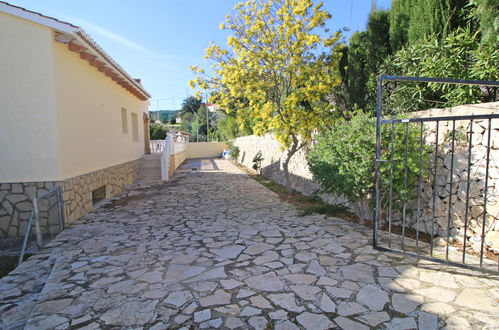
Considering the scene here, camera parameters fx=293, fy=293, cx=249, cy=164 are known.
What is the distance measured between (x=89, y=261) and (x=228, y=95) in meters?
5.83

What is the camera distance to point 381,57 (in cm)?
730

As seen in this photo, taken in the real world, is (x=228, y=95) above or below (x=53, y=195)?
above

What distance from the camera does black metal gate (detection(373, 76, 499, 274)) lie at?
379cm

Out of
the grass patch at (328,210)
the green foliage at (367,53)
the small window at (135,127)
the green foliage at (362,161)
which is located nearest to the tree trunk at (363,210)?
the green foliage at (362,161)

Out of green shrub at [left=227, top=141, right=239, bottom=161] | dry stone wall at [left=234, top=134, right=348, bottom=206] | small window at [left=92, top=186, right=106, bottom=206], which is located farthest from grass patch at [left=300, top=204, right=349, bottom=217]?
green shrub at [left=227, top=141, right=239, bottom=161]

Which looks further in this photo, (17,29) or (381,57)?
(381,57)

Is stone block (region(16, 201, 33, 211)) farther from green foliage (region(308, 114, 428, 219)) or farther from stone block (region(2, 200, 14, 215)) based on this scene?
green foliage (region(308, 114, 428, 219))

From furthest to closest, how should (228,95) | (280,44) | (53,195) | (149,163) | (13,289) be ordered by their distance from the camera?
1. (149,163)
2. (228,95)
3. (280,44)
4. (53,195)
5. (13,289)

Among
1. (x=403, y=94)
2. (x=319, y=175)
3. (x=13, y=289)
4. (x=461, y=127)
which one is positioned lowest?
(x=13, y=289)

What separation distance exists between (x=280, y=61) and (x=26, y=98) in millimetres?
5598

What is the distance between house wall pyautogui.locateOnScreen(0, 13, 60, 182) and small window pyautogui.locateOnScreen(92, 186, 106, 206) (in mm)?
2624

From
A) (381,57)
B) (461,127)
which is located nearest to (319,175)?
(461,127)

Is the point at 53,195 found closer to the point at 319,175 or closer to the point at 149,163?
the point at 319,175

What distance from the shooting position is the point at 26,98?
18.5ft
